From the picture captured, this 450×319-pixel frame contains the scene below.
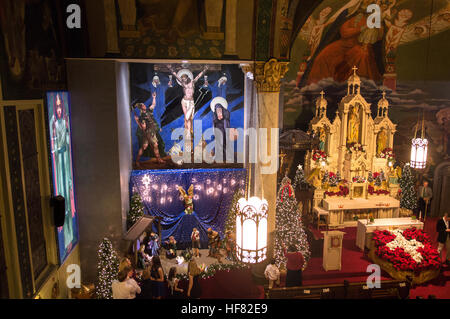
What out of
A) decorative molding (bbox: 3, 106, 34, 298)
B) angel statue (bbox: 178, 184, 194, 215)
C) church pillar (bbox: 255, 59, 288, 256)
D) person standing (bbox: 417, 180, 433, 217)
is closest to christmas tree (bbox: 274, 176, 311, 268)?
church pillar (bbox: 255, 59, 288, 256)

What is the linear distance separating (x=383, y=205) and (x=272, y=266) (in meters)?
6.46

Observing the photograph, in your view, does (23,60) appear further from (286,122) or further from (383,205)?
(383,205)

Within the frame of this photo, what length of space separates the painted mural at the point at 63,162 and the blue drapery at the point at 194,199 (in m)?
3.28

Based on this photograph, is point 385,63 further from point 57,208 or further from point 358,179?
point 57,208

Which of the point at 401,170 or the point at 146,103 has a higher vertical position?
the point at 146,103

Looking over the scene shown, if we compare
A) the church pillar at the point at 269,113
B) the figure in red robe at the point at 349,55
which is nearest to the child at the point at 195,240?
the church pillar at the point at 269,113

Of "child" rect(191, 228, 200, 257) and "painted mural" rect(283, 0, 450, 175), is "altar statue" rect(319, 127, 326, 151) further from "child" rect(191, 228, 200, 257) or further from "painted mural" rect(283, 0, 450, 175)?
"child" rect(191, 228, 200, 257)

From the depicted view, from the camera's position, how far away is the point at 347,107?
13883 millimetres

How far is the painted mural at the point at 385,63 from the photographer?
1289 centimetres

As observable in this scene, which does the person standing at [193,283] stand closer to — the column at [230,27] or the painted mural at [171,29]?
the painted mural at [171,29]

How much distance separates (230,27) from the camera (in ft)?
30.0

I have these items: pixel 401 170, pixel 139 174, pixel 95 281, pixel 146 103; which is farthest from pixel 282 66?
pixel 401 170

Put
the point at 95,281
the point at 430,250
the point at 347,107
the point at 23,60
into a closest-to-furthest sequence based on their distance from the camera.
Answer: the point at 23,60, the point at 95,281, the point at 430,250, the point at 347,107

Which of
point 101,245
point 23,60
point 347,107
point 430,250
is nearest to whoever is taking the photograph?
point 23,60
